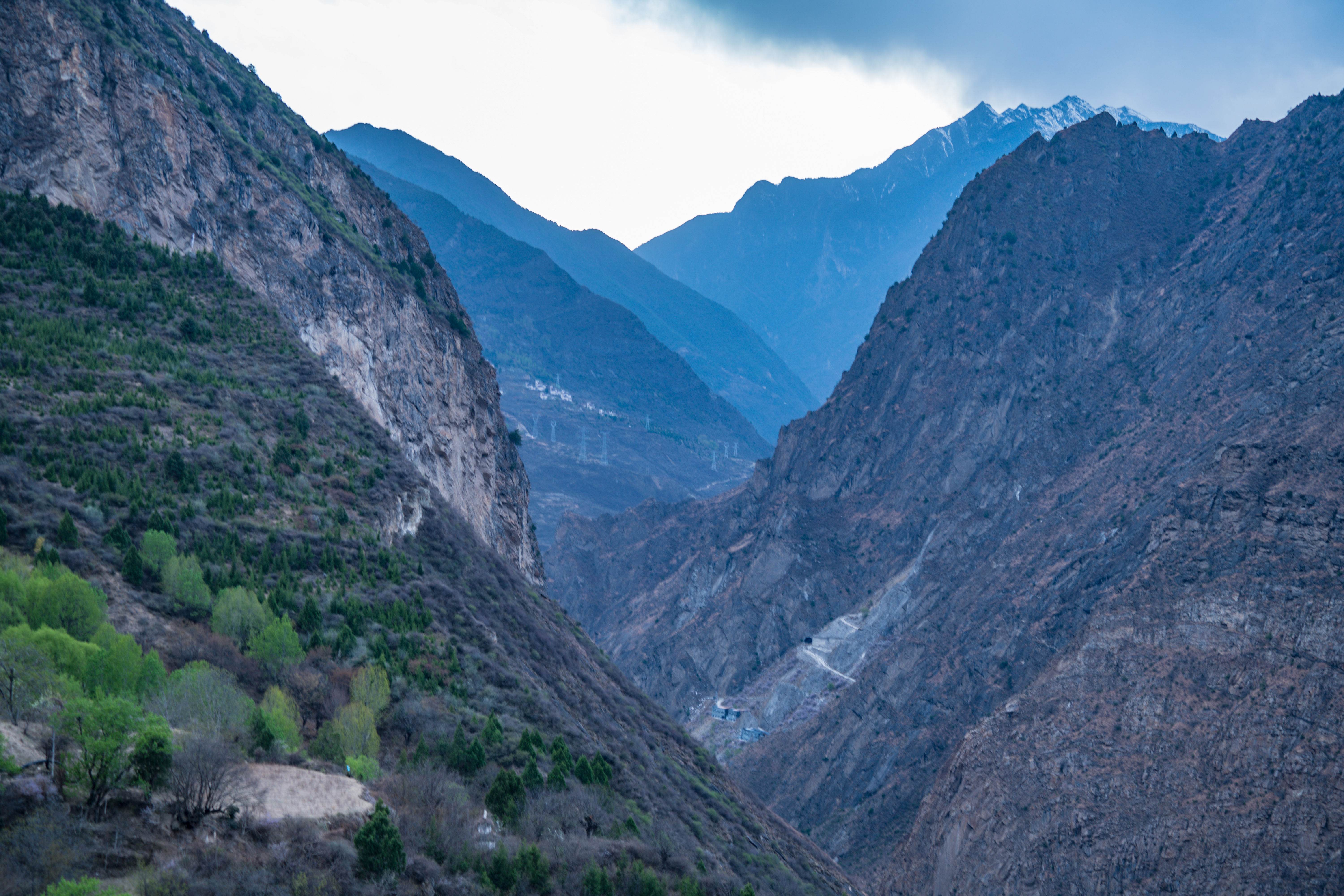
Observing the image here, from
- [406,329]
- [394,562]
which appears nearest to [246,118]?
[406,329]

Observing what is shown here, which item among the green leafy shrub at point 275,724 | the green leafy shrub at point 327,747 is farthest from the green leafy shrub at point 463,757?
the green leafy shrub at point 275,724

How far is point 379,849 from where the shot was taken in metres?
20.7

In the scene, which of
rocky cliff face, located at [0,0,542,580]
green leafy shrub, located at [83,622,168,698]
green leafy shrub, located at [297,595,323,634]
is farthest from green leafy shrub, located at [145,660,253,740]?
rocky cliff face, located at [0,0,542,580]

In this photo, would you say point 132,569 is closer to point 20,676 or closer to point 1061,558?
point 20,676

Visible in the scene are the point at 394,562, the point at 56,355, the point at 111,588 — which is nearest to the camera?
the point at 111,588

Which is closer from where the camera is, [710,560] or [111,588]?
[111,588]

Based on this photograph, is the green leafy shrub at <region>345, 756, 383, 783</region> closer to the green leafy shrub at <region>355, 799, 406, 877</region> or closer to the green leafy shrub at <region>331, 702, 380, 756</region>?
the green leafy shrub at <region>331, 702, 380, 756</region>

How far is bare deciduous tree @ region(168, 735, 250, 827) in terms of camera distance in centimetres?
2027

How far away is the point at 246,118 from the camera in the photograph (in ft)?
211

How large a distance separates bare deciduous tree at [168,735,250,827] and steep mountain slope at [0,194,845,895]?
273mm

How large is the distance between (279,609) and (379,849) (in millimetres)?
14559

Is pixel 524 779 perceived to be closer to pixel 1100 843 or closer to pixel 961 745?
pixel 1100 843

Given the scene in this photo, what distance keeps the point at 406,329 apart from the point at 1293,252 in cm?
6480

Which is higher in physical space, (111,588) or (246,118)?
(246,118)
